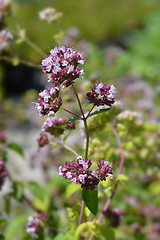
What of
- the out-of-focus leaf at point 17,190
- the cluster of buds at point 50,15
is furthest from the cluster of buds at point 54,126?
the cluster of buds at point 50,15

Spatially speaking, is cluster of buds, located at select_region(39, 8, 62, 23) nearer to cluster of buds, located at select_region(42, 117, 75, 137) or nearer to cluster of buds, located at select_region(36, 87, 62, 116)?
cluster of buds, located at select_region(42, 117, 75, 137)

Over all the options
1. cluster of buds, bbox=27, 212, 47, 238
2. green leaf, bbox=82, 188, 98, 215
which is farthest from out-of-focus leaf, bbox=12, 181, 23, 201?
green leaf, bbox=82, 188, 98, 215

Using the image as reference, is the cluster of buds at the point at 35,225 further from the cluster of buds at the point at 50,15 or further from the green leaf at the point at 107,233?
the cluster of buds at the point at 50,15

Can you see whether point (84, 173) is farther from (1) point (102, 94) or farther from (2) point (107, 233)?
(2) point (107, 233)

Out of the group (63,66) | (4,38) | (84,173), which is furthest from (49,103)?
(4,38)

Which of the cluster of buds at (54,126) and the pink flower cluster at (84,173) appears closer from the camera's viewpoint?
the pink flower cluster at (84,173)

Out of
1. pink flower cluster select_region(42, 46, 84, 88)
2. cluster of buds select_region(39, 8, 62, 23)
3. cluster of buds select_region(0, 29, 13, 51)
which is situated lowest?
pink flower cluster select_region(42, 46, 84, 88)
